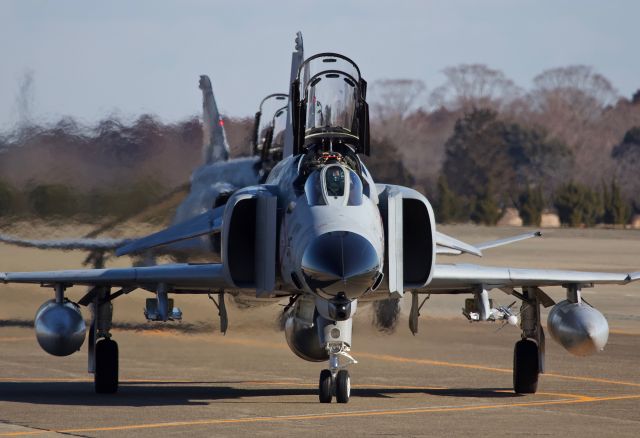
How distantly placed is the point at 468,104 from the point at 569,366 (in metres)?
77.9

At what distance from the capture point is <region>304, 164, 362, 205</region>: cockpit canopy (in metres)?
14.2

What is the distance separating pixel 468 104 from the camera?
97.0 meters

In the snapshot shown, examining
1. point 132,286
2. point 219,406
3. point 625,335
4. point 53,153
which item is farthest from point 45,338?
point 625,335

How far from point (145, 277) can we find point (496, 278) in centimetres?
388

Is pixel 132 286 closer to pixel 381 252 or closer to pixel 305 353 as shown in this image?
pixel 305 353

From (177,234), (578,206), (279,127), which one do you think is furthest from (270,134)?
(578,206)

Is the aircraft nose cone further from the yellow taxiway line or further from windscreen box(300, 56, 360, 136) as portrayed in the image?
windscreen box(300, 56, 360, 136)

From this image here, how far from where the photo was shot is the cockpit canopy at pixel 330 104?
50.6 ft

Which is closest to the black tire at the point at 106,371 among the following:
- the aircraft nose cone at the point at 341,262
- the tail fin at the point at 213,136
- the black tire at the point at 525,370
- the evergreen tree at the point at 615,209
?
the aircraft nose cone at the point at 341,262

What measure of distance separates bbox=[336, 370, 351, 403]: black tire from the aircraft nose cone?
115 centimetres

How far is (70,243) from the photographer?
78.7 feet

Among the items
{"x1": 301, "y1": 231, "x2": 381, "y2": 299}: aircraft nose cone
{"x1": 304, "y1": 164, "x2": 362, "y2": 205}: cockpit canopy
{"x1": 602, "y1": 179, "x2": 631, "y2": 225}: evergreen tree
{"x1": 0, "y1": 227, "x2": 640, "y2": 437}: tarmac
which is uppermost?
{"x1": 602, "y1": 179, "x2": 631, "y2": 225}: evergreen tree

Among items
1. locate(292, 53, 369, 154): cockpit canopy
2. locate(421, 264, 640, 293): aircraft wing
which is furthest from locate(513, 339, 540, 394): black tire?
locate(292, 53, 369, 154): cockpit canopy

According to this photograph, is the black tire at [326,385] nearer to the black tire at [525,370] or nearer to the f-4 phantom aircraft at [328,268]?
the f-4 phantom aircraft at [328,268]
